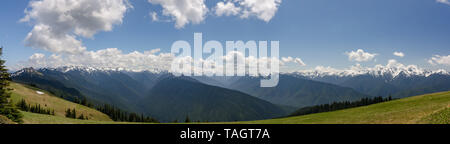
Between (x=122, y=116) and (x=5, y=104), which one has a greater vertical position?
Result: (x=5, y=104)

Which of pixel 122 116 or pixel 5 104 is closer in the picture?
pixel 5 104

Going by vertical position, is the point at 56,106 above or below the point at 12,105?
below

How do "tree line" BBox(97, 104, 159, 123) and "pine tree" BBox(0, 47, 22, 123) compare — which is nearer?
"pine tree" BBox(0, 47, 22, 123)

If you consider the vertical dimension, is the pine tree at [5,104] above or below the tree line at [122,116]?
above

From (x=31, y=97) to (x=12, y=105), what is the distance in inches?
7967

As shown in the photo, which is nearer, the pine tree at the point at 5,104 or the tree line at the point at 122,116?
the pine tree at the point at 5,104

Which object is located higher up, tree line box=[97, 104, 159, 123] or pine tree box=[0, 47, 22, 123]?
pine tree box=[0, 47, 22, 123]
